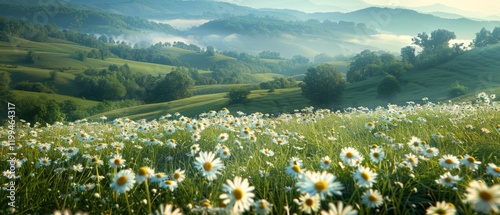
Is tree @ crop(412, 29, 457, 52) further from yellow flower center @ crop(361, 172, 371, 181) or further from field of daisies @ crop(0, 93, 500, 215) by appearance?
yellow flower center @ crop(361, 172, 371, 181)

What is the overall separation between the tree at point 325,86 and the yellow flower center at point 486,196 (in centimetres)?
7096

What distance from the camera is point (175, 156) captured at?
5.83m

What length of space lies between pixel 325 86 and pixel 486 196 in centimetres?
7153

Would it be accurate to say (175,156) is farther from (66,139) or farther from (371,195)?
(371,195)

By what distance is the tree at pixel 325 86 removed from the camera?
71.3 m

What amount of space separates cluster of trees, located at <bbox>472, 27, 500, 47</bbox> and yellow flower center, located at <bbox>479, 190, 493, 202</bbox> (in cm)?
12859

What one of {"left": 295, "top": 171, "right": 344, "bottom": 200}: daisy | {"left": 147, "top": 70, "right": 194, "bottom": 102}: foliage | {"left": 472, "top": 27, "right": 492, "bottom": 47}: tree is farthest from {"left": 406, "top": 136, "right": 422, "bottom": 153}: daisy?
{"left": 472, "top": 27, "right": 492, "bottom": 47}: tree

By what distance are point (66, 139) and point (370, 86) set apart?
85.1 m

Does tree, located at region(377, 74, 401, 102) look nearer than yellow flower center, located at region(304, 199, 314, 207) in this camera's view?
No

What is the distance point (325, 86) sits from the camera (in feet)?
234

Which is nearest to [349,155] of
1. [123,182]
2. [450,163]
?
[450,163]

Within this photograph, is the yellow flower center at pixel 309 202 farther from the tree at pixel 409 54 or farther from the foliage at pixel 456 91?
the tree at pixel 409 54

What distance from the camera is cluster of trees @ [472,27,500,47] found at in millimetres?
103963

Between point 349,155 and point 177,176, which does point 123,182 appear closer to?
point 177,176
